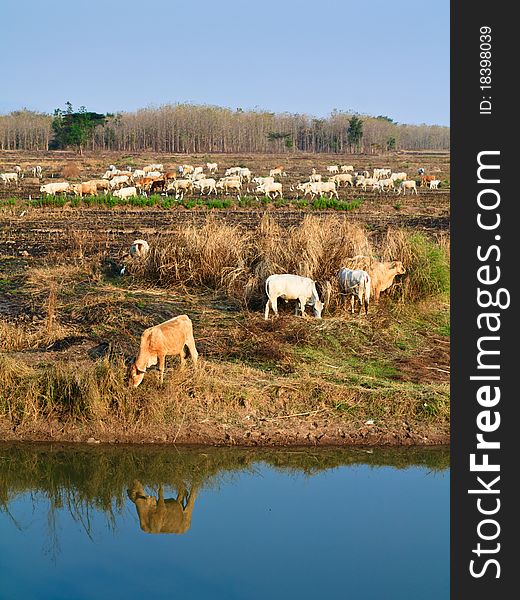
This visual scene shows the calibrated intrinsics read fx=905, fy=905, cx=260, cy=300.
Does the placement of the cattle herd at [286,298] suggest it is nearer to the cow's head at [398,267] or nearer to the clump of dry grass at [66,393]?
the cow's head at [398,267]

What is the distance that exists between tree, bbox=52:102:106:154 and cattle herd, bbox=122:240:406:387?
64.3 m

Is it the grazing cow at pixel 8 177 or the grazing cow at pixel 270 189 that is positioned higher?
the grazing cow at pixel 8 177

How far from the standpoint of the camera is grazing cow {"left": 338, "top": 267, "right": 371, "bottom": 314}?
13148 millimetres

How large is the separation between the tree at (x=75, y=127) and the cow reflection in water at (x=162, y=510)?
68.6 m

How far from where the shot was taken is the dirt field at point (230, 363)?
33.0 feet

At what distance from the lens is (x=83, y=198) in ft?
106

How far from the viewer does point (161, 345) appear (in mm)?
10250

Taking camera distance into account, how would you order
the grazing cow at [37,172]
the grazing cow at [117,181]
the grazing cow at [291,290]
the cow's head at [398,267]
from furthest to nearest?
the grazing cow at [37,172], the grazing cow at [117,181], the cow's head at [398,267], the grazing cow at [291,290]

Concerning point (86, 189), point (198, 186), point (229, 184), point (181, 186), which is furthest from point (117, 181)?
point (229, 184)

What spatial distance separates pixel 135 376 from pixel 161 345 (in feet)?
1.60

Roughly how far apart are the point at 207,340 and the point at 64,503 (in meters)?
3.68

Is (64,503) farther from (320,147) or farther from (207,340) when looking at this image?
(320,147)

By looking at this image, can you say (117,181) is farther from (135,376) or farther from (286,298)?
(135,376)

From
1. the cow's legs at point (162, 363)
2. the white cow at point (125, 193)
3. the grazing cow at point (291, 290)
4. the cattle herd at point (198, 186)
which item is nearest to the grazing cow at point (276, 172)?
the cattle herd at point (198, 186)
